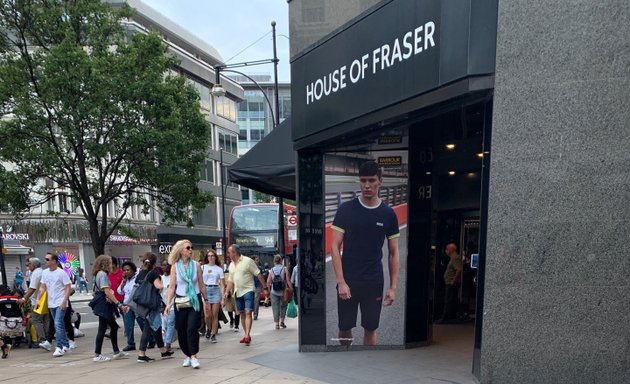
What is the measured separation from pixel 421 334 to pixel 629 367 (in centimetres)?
313

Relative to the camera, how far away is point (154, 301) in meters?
8.39

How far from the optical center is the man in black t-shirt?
742 centimetres

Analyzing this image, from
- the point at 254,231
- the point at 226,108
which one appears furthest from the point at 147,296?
the point at 226,108

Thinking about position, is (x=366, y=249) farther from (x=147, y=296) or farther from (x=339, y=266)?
(x=147, y=296)

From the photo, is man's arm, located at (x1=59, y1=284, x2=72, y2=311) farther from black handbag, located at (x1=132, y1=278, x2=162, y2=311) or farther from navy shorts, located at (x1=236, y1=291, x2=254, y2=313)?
navy shorts, located at (x1=236, y1=291, x2=254, y2=313)

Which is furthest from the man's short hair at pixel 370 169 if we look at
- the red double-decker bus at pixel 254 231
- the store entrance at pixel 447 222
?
the red double-decker bus at pixel 254 231

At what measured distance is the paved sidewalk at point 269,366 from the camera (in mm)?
6215

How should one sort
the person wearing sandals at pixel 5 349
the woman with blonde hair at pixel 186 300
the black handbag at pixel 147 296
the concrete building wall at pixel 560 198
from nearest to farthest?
the concrete building wall at pixel 560 198 → the woman with blonde hair at pixel 186 300 → the black handbag at pixel 147 296 → the person wearing sandals at pixel 5 349

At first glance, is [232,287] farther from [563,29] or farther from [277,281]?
[563,29]

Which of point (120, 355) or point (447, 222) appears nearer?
point (120, 355)

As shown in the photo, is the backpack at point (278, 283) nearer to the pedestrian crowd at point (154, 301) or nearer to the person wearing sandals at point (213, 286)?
the pedestrian crowd at point (154, 301)

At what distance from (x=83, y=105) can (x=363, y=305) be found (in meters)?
9.05

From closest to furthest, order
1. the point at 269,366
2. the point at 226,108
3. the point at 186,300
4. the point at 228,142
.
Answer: the point at 269,366 → the point at 186,300 → the point at 228,142 → the point at 226,108

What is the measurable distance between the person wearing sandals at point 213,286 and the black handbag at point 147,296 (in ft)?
4.41
